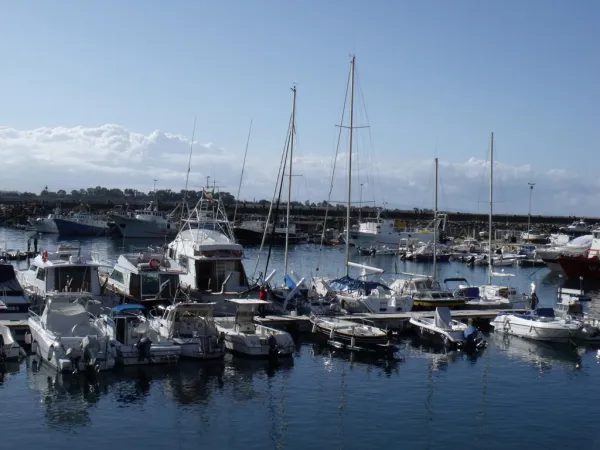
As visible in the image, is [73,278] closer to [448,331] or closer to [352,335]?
[352,335]

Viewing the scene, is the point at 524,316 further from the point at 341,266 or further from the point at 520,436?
the point at 341,266

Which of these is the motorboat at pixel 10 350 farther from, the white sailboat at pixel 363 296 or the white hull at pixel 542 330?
the white hull at pixel 542 330

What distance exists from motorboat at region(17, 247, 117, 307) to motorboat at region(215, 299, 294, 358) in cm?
622

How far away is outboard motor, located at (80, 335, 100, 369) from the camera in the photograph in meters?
24.8

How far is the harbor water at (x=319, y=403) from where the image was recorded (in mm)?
20422

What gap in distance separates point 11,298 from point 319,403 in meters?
15.2

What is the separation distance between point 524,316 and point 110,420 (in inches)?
819

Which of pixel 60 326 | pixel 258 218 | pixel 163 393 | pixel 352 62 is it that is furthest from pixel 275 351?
pixel 258 218

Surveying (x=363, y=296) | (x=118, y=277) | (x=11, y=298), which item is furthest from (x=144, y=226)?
(x=11, y=298)

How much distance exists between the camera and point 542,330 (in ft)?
110

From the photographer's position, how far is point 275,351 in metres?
28.5

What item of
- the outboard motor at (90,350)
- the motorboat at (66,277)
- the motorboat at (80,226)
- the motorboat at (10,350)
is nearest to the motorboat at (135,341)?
the outboard motor at (90,350)

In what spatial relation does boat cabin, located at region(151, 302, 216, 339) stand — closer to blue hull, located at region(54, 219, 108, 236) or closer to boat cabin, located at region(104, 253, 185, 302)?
boat cabin, located at region(104, 253, 185, 302)

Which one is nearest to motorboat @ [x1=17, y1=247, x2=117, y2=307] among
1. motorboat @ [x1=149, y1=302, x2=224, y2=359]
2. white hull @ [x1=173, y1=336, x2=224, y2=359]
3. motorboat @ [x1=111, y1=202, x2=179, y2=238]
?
motorboat @ [x1=149, y1=302, x2=224, y2=359]
